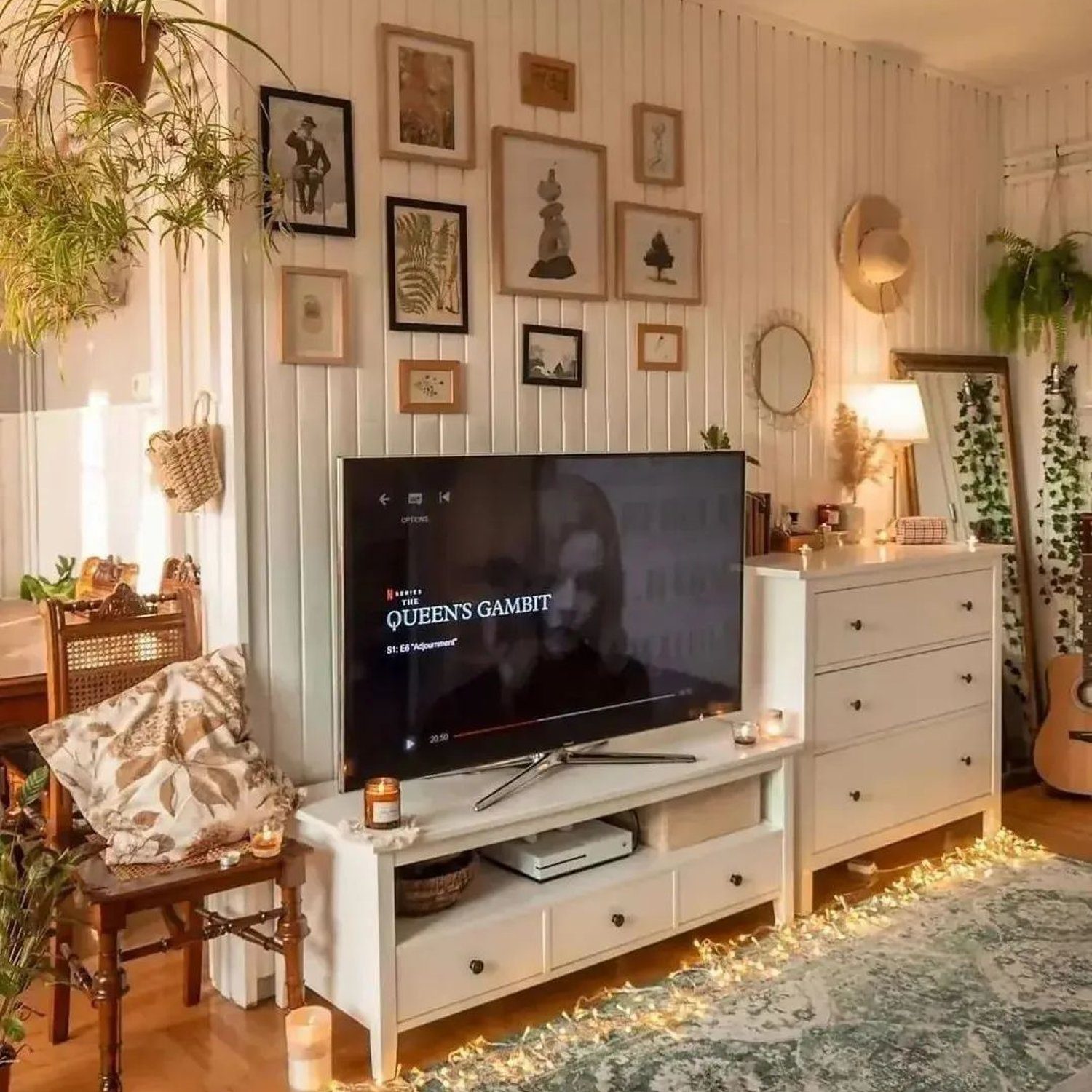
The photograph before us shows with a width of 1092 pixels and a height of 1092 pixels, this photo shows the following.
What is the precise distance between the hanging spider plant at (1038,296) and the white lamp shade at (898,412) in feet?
2.49

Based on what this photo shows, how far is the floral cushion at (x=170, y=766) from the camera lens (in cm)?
259

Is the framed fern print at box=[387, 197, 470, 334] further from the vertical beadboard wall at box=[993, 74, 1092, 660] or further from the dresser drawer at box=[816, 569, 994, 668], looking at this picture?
the vertical beadboard wall at box=[993, 74, 1092, 660]

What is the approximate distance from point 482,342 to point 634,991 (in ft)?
5.54

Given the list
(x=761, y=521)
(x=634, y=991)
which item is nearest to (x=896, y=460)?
(x=761, y=521)

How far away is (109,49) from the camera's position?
235 centimetres

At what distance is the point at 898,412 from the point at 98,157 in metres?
2.70

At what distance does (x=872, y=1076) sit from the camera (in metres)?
2.65

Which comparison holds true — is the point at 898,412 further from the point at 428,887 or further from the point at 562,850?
the point at 428,887

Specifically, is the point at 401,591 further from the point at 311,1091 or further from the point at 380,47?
the point at 380,47

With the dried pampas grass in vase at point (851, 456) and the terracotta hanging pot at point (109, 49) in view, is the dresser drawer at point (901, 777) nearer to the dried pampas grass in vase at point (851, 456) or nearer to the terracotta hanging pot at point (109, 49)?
the dried pampas grass in vase at point (851, 456)

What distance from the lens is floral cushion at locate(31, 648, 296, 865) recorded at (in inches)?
102

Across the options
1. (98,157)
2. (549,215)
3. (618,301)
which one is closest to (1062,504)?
(618,301)

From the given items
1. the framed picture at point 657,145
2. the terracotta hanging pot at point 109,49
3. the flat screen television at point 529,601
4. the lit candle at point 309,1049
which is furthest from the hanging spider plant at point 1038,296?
the lit candle at point 309,1049

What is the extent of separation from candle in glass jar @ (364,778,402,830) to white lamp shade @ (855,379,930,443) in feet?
7.66
